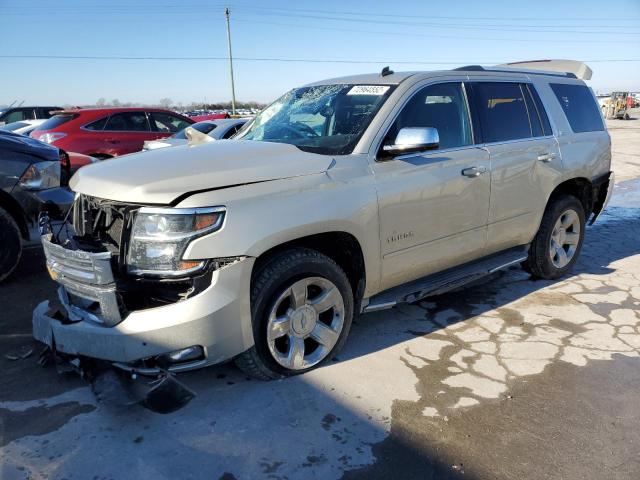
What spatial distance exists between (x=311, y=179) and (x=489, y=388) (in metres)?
1.68

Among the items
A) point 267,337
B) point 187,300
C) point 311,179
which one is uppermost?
point 311,179

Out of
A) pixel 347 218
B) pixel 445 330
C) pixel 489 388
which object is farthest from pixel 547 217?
pixel 347 218

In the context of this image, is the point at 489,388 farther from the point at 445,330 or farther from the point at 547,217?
the point at 547,217

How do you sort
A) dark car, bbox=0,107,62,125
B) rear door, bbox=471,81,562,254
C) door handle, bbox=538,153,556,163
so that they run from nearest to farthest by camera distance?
rear door, bbox=471,81,562,254 < door handle, bbox=538,153,556,163 < dark car, bbox=0,107,62,125

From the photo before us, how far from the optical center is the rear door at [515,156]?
14.0 ft

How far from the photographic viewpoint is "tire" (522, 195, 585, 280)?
16.4ft

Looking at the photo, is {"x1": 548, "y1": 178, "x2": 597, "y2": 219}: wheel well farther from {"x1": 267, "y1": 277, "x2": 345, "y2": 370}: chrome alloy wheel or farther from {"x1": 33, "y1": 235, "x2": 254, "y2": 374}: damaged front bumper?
{"x1": 33, "y1": 235, "x2": 254, "y2": 374}: damaged front bumper

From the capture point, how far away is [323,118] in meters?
3.94

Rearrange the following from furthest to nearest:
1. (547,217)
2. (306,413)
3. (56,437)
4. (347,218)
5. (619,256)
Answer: (619,256), (547,217), (347,218), (306,413), (56,437)

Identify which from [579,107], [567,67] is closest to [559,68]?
[567,67]

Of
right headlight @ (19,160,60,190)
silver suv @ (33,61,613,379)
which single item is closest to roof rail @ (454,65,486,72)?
silver suv @ (33,61,613,379)

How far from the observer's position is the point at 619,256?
6152mm

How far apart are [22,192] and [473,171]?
399cm

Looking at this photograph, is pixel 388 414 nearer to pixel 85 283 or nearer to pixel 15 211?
pixel 85 283
